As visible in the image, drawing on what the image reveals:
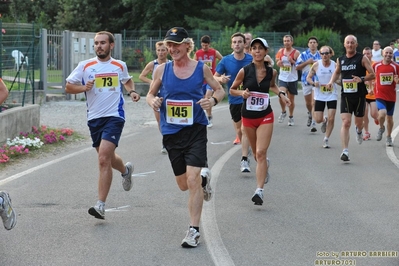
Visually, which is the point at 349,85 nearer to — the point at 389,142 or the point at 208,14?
the point at 389,142

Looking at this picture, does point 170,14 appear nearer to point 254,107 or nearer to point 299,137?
point 299,137

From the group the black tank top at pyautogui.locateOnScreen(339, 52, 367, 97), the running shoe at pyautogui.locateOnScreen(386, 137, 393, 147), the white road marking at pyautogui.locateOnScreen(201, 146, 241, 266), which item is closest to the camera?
the white road marking at pyautogui.locateOnScreen(201, 146, 241, 266)

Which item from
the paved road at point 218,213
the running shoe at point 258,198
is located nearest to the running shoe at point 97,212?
the paved road at point 218,213

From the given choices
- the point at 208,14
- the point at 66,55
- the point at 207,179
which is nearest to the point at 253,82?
the point at 207,179

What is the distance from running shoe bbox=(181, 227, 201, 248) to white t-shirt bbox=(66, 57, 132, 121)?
6.56 feet

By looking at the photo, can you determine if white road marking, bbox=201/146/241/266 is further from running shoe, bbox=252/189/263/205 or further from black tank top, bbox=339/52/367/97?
black tank top, bbox=339/52/367/97

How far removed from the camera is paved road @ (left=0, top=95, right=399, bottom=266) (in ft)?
21.7

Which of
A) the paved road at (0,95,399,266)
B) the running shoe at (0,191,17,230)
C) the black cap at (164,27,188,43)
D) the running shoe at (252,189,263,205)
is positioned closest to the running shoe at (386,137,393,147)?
the paved road at (0,95,399,266)

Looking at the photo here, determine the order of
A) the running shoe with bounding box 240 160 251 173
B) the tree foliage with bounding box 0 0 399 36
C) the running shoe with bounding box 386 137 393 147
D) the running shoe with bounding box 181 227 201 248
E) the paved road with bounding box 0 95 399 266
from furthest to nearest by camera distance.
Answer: the tree foliage with bounding box 0 0 399 36 → the running shoe with bounding box 386 137 393 147 → the running shoe with bounding box 240 160 251 173 → the running shoe with bounding box 181 227 201 248 → the paved road with bounding box 0 95 399 266

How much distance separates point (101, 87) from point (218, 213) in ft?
5.98

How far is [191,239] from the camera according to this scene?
686 centimetres

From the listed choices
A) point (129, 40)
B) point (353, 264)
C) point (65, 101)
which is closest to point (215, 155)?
point (353, 264)

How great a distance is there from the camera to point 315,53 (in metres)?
18.6

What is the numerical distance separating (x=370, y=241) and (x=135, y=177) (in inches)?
176
